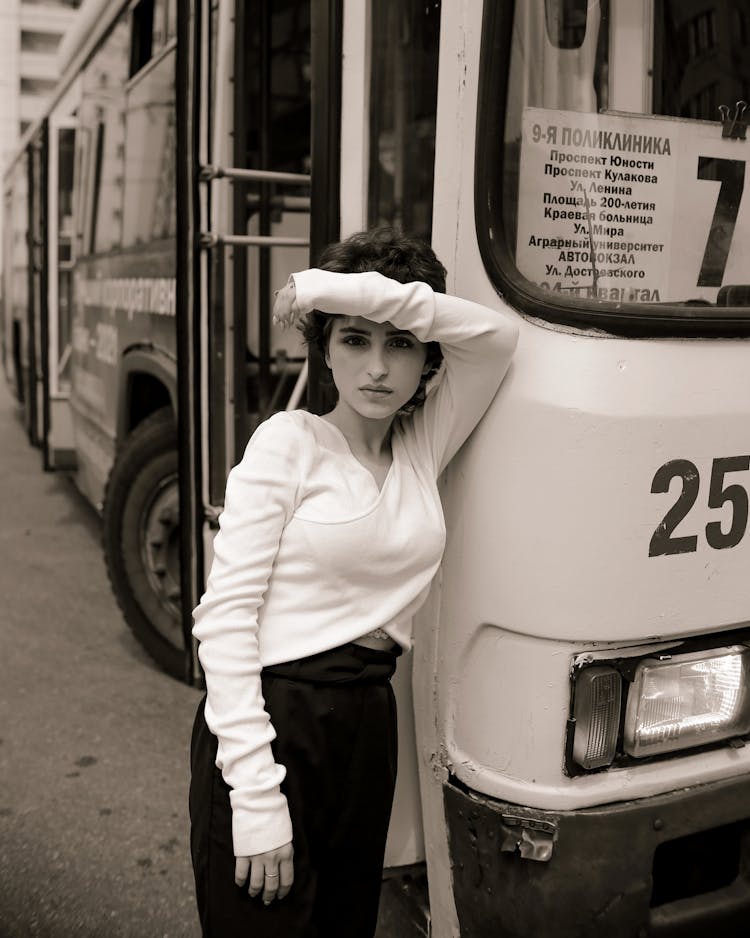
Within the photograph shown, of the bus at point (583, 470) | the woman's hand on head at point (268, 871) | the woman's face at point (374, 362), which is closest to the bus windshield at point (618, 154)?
the bus at point (583, 470)

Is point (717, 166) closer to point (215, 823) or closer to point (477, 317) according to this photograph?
point (477, 317)

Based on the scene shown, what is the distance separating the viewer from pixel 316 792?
1.79m

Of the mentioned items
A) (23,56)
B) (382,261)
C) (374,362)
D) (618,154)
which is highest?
(23,56)

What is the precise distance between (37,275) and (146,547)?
4.12 meters

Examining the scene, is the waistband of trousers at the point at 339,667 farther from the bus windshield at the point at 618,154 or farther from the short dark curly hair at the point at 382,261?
the bus windshield at the point at 618,154

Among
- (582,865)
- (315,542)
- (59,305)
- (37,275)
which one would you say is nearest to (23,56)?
(37,275)

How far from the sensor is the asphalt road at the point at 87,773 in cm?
265

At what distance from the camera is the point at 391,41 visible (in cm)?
227

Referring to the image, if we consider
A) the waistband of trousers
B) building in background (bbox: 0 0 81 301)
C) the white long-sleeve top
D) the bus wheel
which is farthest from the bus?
building in background (bbox: 0 0 81 301)

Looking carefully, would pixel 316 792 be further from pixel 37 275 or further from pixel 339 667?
pixel 37 275

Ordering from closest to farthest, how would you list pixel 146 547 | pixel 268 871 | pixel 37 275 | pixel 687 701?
1. pixel 268 871
2. pixel 687 701
3. pixel 146 547
4. pixel 37 275

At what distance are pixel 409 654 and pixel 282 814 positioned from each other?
54cm

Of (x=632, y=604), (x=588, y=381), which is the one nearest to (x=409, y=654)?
(x=632, y=604)

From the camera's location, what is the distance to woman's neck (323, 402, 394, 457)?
1884 millimetres
